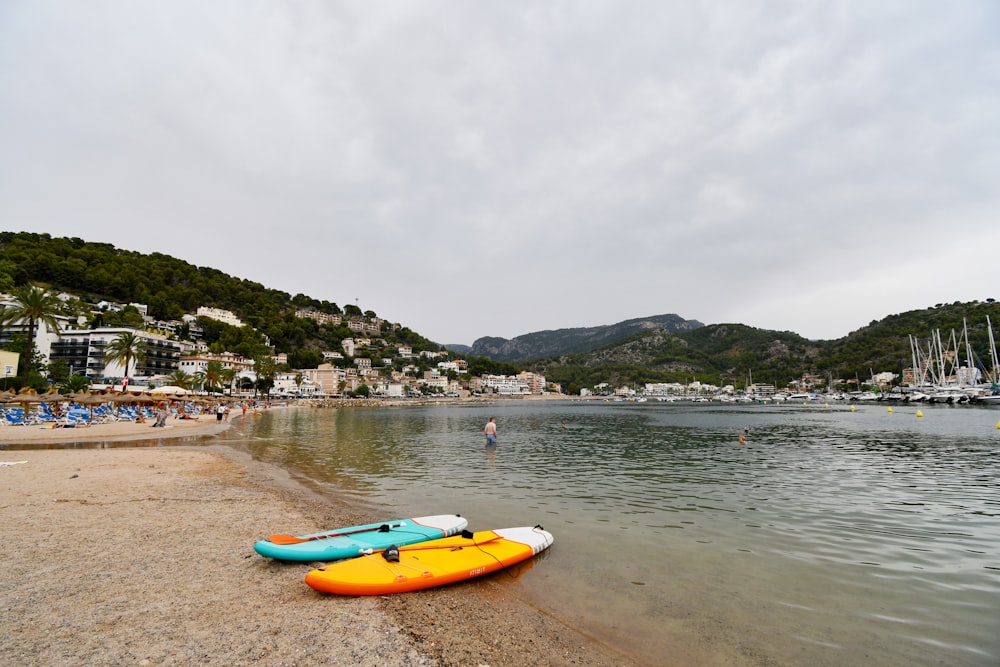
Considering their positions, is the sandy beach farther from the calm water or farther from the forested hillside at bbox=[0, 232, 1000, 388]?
the forested hillside at bbox=[0, 232, 1000, 388]

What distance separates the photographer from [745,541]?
8.79 m

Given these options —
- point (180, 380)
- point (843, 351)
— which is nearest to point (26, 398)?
point (180, 380)

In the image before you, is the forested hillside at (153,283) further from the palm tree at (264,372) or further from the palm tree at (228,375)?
the palm tree at (264,372)

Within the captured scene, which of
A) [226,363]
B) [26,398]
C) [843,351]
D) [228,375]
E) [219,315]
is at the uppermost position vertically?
[219,315]

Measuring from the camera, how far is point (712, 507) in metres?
11.5

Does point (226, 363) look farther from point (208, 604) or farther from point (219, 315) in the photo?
point (208, 604)

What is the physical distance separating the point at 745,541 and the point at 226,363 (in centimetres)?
10744

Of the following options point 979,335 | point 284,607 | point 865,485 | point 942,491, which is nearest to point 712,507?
point 865,485

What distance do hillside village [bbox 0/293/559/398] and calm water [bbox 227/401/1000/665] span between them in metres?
47.0

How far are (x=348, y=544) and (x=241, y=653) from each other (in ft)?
9.81

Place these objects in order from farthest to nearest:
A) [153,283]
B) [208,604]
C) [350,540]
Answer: [153,283]
[350,540]
[208,604]

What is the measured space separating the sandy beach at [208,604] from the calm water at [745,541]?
104 cm

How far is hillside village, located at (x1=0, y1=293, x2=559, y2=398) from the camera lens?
254 feet

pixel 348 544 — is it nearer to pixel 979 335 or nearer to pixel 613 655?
pixel 613 655
